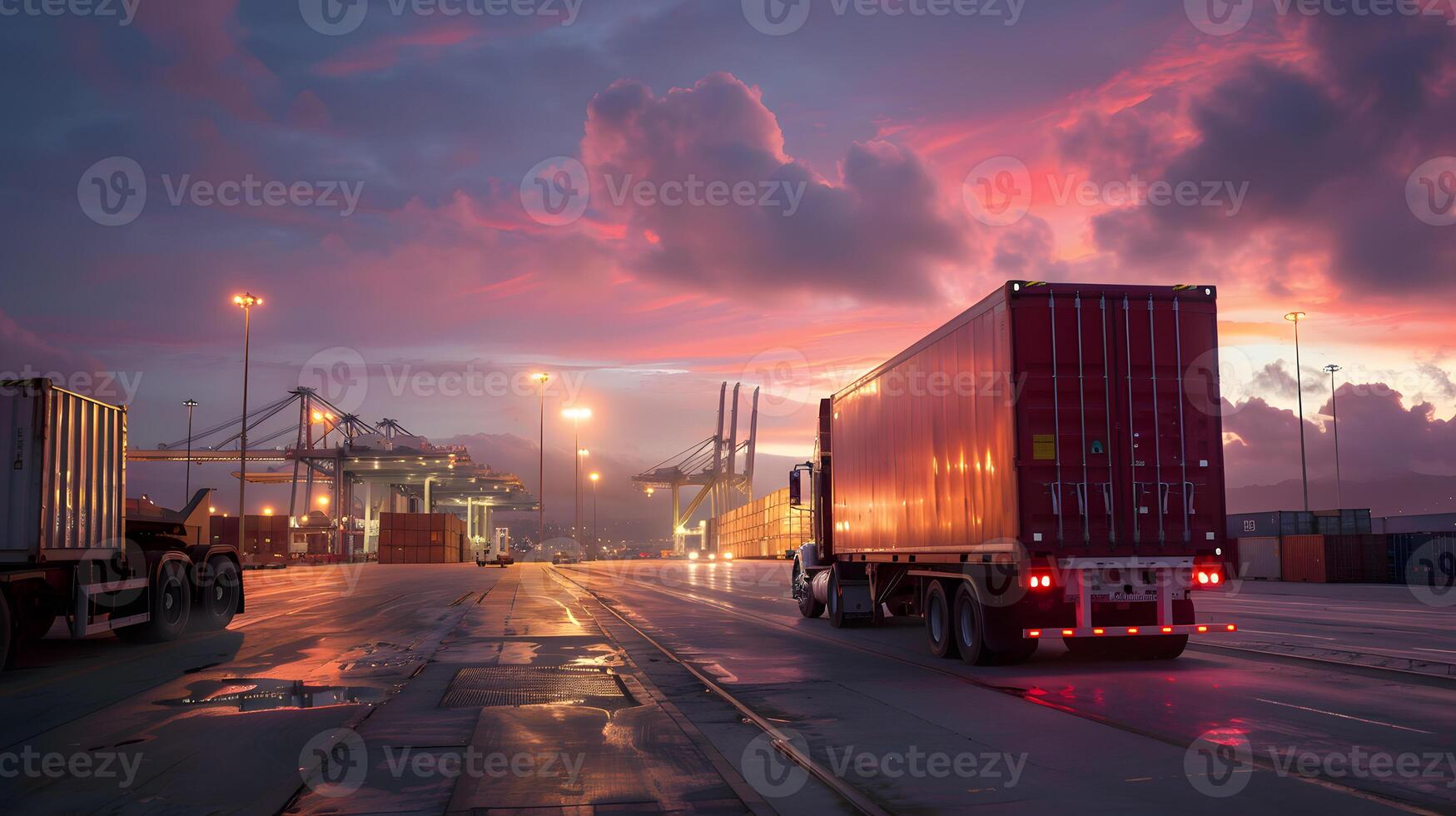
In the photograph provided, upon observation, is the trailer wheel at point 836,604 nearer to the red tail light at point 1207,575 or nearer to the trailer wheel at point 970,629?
the trailer wheel at point 970,629

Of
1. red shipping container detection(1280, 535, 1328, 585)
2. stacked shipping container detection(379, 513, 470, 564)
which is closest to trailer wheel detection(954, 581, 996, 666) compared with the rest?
red shipping container detection(1280, 535, 1328, 585)

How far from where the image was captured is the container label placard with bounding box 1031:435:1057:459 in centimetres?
1285

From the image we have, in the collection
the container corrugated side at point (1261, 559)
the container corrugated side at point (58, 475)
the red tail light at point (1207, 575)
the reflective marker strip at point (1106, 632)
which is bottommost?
the container corrugated side at point (1261, 559)

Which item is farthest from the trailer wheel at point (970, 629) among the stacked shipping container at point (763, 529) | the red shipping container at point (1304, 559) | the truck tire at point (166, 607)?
the stacked shipping container at point (763, 529)

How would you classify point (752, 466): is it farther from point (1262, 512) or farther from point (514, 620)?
point (514, 620)

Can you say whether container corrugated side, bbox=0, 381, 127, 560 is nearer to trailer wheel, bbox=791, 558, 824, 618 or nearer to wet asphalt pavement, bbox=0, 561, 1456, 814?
wet asphalt pavement, bbox=0, 561, 1456, 814

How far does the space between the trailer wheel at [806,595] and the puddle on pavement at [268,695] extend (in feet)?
39.8

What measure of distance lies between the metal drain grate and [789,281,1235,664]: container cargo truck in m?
4.61

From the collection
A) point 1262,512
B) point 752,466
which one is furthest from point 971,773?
point 752,466

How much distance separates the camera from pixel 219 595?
2059 centimetres

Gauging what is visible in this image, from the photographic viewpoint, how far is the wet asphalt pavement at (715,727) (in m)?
7.09

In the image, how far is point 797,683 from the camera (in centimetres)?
1263

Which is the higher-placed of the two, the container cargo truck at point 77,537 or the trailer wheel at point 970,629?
the container cargo truck at point 77,537

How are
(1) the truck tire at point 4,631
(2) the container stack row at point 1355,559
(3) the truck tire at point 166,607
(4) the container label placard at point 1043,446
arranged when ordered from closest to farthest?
(4) the container label placard at point 1043,446, (1) the truck tire at point 4,631, (3) the truck tire at point 166,607, (2) the container stack row at point 1355,559
